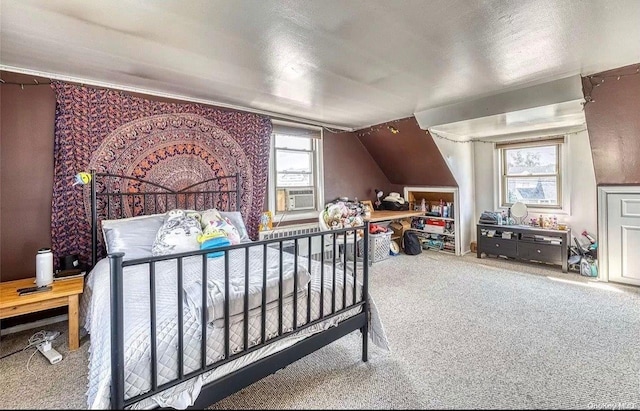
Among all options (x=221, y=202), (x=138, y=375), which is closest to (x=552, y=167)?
(x=221, y=202)

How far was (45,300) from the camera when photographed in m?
2.15

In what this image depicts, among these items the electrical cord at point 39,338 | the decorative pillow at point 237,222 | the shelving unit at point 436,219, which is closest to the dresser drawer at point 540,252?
the shelving unit at point 436,219

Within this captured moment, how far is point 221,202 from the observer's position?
3.54m

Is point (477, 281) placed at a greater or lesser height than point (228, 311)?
lesser

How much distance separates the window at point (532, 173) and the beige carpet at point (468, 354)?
4.18 feet

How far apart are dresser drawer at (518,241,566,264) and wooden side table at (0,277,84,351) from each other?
5.03 m

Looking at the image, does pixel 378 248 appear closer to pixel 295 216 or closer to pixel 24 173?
pixel 295 216

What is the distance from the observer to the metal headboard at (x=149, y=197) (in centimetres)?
277

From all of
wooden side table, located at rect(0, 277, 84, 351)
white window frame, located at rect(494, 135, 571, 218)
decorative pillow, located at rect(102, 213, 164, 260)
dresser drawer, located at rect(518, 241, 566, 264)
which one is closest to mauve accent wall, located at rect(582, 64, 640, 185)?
white window frame, located at rect(494, 135, 571, 218)

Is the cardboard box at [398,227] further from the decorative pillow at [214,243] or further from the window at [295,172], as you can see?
the decorative pillow at [214,243]

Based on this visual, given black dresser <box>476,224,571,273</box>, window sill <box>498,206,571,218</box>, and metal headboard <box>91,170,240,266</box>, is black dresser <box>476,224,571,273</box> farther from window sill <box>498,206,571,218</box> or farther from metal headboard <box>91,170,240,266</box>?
metal headboard <box>91,170,240,266</box>

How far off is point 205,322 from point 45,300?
159 centimetres

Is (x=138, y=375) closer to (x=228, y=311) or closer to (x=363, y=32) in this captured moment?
(x=228, y=311)

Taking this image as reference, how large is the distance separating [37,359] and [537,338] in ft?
11.6
